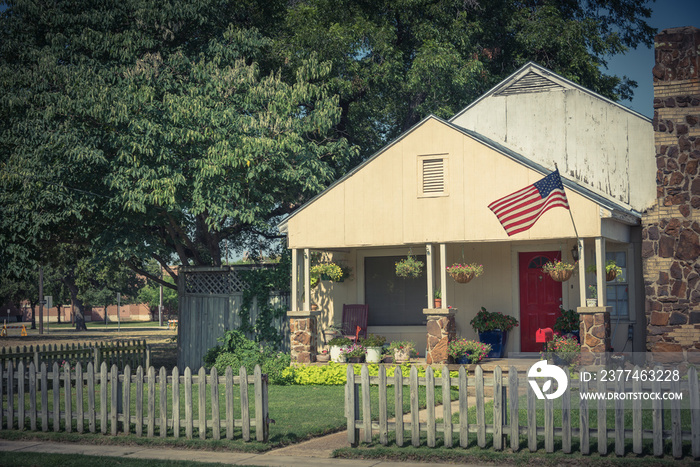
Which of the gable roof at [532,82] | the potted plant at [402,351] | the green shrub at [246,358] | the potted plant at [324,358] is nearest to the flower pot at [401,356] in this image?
the potted plant at [402,351]

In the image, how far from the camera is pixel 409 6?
875 inches

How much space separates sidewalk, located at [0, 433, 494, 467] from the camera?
840cm

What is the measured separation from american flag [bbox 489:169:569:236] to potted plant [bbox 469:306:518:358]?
2931 millimetres

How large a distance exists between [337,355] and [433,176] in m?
4.55

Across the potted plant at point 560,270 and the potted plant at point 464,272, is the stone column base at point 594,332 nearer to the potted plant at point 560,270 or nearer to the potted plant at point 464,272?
the potted plant at point 560,270

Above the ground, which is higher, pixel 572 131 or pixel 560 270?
pixel 572 131

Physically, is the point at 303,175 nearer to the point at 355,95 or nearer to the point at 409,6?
the point at 355,95

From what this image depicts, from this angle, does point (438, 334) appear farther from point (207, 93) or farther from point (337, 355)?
point (207, 93)

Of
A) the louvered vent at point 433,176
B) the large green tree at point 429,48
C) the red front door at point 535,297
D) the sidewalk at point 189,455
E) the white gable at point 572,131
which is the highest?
the large green tree at point 429,48

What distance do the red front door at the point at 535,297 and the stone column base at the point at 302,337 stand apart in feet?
15.9

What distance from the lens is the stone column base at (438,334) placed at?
15.4 metres

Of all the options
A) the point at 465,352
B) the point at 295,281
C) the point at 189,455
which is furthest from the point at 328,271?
the point at 189,455

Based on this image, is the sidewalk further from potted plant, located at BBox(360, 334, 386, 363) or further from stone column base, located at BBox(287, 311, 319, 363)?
potted plant, located at BBox(360, 334, 386, 363)

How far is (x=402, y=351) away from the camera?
1628cm
